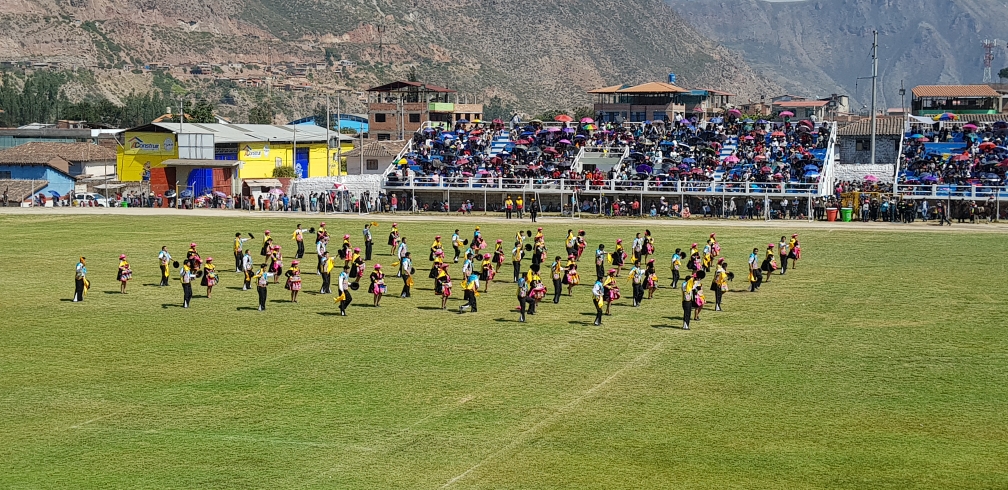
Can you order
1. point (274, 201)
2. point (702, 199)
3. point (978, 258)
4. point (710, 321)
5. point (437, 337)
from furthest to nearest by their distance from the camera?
point (274, 201) < point (702, 199) < point (978, 258) < point (710, 321) < point (437, 337)

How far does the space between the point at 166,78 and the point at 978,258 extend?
531 feet

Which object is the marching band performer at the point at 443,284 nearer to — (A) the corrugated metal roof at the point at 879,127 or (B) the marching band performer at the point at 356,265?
(B) the marching band performer at the point at 356,265

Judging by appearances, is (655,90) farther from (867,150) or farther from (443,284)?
(443,284)

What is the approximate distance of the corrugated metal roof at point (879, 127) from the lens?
278 ft

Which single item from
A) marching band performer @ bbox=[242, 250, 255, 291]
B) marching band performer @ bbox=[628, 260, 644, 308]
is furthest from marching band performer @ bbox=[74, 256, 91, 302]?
marching band performer @ bbox=[628, 260, 644, 308]

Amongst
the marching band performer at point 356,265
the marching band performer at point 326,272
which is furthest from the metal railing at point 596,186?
the marching band performer at point 356,265

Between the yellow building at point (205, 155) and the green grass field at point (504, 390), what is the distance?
4351cm

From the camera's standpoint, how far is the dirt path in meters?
61.7

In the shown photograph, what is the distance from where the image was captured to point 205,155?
87312 millimetres

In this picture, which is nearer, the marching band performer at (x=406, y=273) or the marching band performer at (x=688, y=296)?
the marching band performer at (x=688, y=296)

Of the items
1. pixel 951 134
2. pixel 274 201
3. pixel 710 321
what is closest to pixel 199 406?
pixel 710 321

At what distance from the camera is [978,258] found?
156ft

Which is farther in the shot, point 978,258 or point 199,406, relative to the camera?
point 978,258

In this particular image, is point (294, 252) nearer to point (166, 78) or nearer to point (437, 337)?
point (437, 337)
